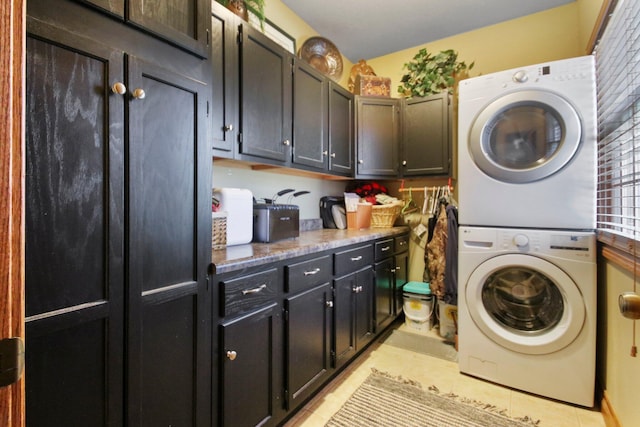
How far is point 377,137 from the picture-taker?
275cm

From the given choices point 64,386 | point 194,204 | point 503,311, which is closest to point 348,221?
point 503,311

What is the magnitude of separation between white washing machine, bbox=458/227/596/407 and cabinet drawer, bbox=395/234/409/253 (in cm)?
71

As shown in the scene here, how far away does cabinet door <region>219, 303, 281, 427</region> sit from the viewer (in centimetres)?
111

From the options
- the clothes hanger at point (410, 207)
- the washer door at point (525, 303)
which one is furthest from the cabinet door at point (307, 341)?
the clothes hanger at point (410, 207)

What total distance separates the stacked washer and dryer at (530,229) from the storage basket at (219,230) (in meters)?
1.52

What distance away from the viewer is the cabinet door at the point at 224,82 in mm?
1449

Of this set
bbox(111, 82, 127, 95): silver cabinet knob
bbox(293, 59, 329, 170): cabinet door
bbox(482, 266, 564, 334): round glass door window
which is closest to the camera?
bbox(111, 82, 127, 95): silver cabinet knob

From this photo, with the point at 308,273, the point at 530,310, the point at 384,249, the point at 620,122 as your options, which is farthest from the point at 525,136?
the point at 308,273

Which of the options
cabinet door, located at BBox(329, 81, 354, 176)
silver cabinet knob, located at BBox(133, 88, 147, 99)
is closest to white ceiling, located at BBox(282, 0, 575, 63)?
cabinet door, located at BBox(329, 81, 354, 176)

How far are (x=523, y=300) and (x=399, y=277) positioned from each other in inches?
39.3

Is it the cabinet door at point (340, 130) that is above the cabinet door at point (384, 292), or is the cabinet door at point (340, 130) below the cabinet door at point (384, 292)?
above

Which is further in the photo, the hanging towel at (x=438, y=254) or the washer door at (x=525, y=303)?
the hanging towel at (x=438, y=254)

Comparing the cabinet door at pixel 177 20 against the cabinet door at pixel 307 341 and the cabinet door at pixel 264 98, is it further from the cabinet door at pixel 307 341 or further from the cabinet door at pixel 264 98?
the cabinet door at pixel 307 341

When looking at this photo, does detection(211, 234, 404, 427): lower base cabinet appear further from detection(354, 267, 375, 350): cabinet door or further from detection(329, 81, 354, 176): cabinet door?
detection(329, 81, 354, 176): cabinet door
